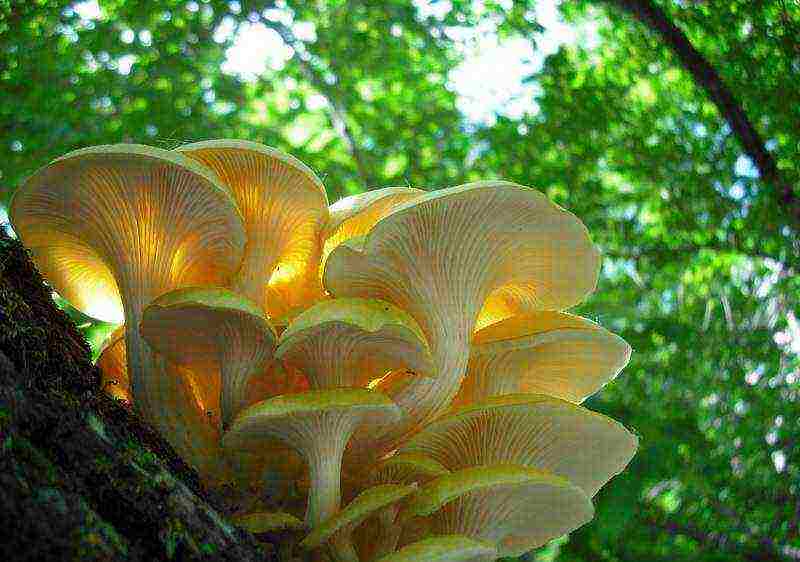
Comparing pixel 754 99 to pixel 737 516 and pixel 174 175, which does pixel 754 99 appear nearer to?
pixel 737 516

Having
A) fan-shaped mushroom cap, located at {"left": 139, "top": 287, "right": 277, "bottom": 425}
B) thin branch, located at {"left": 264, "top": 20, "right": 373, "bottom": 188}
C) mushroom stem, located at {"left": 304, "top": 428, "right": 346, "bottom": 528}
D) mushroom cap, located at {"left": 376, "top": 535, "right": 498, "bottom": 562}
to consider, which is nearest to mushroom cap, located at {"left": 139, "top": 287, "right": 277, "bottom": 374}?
fan-shaped mushroom cap, located at {"left": 139, "top": 287, "right": 277, "bottom": 425}

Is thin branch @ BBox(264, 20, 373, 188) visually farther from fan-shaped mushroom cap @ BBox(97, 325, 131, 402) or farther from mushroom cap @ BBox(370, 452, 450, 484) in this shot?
mushroom cap @ BBox(370, 452, 450, 484)

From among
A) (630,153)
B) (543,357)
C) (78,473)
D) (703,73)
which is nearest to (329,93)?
(630,153)

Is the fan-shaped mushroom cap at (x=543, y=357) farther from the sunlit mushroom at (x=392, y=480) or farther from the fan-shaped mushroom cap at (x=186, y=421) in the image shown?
the fan-shaped mushroom cap at (x=186, y=421)

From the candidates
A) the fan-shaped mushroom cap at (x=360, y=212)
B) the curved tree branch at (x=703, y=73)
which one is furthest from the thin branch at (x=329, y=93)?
the fan-shaped mushroom cap at (x=360, y=212)

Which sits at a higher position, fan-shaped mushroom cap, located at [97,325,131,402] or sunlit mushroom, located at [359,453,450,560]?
fan-shaped mushroom cap, located at [97,325,131,402]

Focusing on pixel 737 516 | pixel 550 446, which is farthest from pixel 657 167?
pixel 550 446
